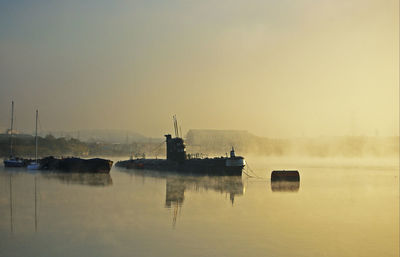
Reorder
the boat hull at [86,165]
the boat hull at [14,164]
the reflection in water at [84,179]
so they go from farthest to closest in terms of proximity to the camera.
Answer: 1. the boat hull at [14,164]
2. the boat hull at [86,165]
3. the reflection in water at [84,179]

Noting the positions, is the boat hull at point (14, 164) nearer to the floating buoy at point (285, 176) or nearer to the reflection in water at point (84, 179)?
the reflection in water at point (84, 179)

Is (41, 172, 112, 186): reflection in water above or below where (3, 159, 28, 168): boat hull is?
below

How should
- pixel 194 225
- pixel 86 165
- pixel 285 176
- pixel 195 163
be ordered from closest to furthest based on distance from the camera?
pixel 194 225 < pixel 285 176 < pixel 195 163 < pixel 86 165

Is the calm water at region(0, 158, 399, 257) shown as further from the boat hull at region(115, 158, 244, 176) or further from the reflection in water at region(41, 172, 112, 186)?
the boat hull at region(115, 158, 244, 176)

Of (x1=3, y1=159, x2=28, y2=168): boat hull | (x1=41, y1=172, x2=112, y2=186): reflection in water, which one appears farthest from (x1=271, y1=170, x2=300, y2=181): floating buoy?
(x1=3, y1=159, x2=28, y2=168): boat hull

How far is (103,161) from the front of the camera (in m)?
88.9

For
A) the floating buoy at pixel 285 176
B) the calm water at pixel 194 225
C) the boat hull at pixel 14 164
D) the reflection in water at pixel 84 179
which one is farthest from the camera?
the boat hull at pixel 14 164

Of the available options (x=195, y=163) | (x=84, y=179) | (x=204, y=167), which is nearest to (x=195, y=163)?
(x=195, y=163)

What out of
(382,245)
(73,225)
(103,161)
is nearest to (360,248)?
(382,245)

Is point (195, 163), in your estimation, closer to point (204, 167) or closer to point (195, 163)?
point (195, 163)

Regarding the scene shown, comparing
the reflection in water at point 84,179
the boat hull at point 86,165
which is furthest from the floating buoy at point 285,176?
the boat hull at point 86,165

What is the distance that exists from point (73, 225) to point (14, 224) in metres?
3.49

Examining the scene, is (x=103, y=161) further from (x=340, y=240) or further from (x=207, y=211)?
(x=340, y=240)

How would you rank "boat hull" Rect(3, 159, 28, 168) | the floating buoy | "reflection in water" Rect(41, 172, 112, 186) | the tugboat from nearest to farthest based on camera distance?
"reflection in water" Rect(41, 172, 112, 186) → the floating buoy → the tugboat → "boat hull" Rect(3, 159, 28, 168)
